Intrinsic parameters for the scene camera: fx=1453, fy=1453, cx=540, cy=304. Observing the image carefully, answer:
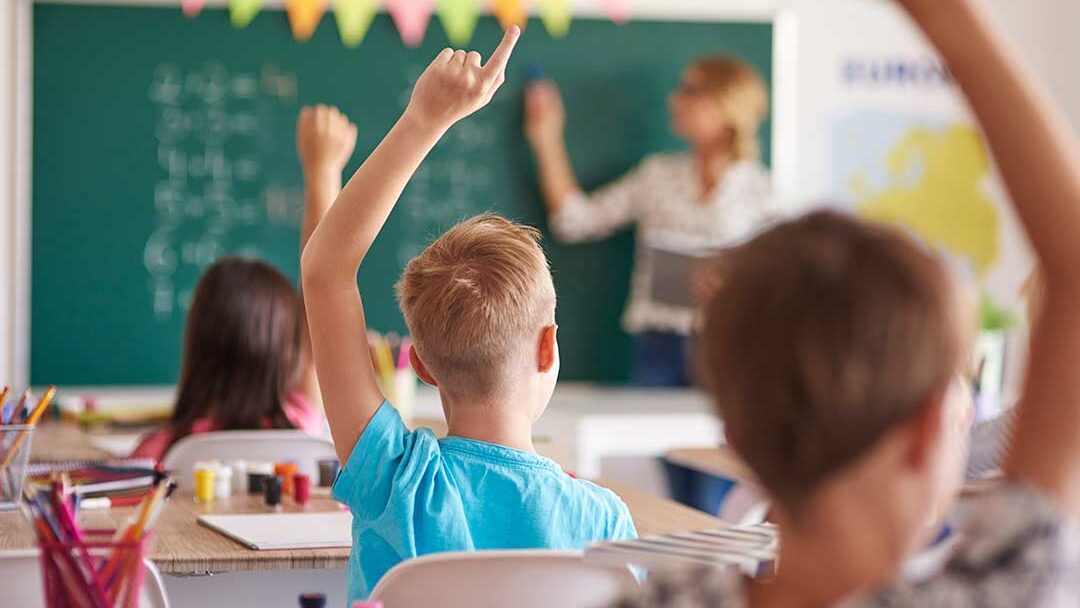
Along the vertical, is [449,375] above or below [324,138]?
below

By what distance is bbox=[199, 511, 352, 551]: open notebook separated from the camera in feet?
6.31

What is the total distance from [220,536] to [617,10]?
389 centimetres

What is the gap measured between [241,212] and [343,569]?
3456 millimetres

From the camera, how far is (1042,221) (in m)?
0.88

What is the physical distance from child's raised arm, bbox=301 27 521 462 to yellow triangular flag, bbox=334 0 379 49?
3866 millimetres

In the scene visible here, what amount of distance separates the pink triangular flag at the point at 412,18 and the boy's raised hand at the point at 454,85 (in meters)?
3.93

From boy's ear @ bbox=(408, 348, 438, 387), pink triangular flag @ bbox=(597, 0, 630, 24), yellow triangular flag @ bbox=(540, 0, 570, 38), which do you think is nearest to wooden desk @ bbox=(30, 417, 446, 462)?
boy's ear @ bbox=(408, 348, 438, 387)

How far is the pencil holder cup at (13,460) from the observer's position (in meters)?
2.07

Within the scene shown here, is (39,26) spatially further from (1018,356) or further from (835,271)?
(835,271)

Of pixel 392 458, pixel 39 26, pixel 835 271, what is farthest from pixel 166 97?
pixel 835 271

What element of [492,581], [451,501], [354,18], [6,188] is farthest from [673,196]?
[492,581]

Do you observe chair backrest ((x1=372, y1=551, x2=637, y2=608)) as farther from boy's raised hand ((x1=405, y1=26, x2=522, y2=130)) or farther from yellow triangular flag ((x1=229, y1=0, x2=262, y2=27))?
yellow triangular flag ((x1=229, y1=0, x2=262, y2=27))

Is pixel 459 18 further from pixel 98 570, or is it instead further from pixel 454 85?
pixel 98 570

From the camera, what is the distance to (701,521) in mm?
2135
